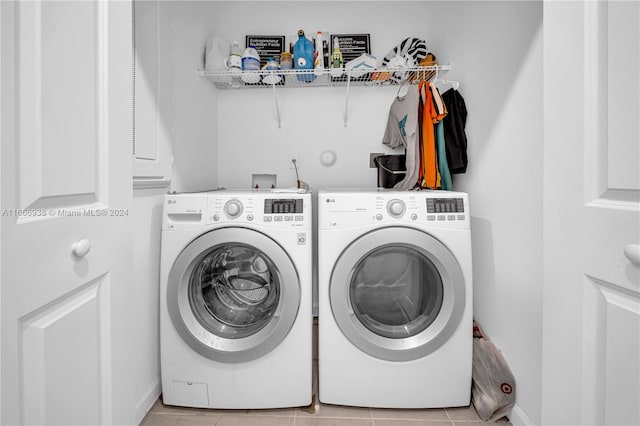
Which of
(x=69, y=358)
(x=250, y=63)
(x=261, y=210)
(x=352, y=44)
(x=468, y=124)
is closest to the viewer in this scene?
(x=69, y=358)

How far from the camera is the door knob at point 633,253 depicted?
52 centimetres

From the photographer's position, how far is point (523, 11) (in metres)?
1.24

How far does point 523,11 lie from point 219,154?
1.88m

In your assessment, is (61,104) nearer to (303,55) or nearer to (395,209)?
(395,209)

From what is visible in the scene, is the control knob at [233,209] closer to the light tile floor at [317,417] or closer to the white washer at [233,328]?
the white washer at [233,328]

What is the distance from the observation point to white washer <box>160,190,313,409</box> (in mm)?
1355

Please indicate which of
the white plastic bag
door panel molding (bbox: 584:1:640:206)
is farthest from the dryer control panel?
door panel molding (bbox: 584:1:640:206)

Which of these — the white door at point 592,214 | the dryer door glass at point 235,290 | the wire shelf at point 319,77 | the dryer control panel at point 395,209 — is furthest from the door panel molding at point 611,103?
the wire shelf at point 319,77

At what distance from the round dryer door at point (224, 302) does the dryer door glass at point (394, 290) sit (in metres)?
0.34

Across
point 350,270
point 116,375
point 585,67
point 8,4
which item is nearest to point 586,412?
point 585,67

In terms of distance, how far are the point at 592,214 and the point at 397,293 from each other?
3.18 feet

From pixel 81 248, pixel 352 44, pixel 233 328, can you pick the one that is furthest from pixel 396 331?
pixel 352 44

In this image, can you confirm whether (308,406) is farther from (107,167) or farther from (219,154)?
(219,154)

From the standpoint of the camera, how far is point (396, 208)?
137 centimetres
